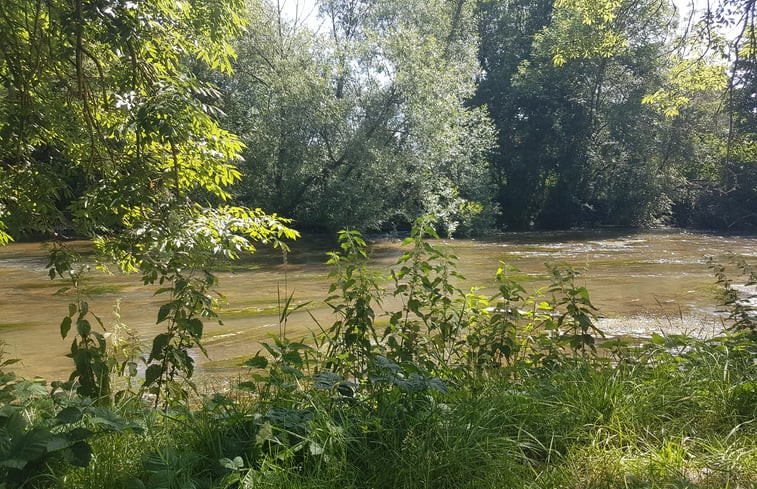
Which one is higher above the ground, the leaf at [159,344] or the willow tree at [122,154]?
the willow tree at [122,154]

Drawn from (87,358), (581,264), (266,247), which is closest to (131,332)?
(87,358)

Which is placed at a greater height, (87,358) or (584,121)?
(584,121)

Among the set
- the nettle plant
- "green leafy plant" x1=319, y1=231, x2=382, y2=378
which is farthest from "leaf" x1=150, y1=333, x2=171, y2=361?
"green leafy plant" x1=319, y1=231, x2=382, y2=378

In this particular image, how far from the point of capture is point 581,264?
16078mm

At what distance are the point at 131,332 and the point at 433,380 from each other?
9.55 ft

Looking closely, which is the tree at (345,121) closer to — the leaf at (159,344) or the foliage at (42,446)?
the leaf at (159,344)

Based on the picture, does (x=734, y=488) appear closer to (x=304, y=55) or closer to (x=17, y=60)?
(x=17, y=60)

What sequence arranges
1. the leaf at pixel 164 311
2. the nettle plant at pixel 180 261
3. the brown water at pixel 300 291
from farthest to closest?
the brown water at pixel 300 291 → the nettle plant at pixel 180 261 → the leaf at pixel 164 311

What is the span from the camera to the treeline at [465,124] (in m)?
21.0

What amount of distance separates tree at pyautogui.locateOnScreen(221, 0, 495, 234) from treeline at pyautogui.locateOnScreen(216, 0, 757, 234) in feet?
0.19

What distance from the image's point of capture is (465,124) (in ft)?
88.9

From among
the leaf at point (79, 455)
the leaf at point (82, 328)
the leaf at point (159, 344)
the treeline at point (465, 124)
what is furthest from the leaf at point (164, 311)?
the treeline at point (465, 124)

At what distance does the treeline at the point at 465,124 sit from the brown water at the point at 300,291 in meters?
2.92

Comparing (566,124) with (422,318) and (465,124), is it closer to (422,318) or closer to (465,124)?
(465,124)
